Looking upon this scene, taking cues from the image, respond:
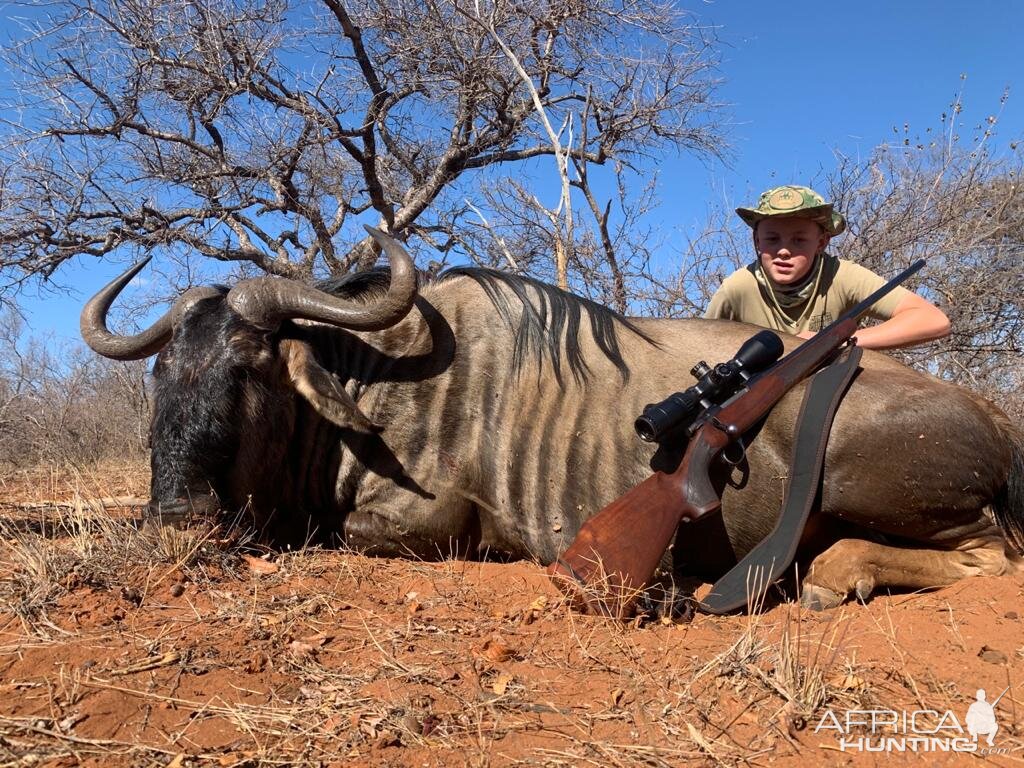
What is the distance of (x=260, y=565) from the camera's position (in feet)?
10.1

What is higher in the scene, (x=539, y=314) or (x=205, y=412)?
(x=539, y=314)

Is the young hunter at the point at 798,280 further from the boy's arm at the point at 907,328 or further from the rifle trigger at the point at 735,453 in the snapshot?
the rifle trigger at the point at 735,453

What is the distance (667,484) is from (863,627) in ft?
2.75

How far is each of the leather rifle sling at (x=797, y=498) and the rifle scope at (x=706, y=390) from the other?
0.26 m

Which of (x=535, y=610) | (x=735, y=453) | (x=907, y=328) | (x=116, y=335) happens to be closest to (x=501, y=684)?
(x=535, y=610)

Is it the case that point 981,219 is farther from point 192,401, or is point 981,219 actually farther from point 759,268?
point 192,401

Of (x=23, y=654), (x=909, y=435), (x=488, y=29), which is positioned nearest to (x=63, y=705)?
(x=23, y=654)

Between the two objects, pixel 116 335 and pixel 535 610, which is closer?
pixel 535 610

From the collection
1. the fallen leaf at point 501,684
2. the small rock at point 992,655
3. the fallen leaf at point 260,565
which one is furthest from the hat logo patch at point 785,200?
the fallen leaf at point 260,565

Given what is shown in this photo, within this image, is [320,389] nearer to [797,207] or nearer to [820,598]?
[820,598]

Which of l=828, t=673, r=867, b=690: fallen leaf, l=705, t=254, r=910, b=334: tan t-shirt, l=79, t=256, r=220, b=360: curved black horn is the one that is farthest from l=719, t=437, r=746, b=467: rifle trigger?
l=79, t=256, r=220, b=360: curved black horn

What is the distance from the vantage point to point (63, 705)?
6.04 feet

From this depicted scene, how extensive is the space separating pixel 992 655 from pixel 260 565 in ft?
9.21

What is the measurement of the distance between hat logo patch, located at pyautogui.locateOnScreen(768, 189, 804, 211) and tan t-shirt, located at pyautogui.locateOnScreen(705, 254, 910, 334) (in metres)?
0.52
